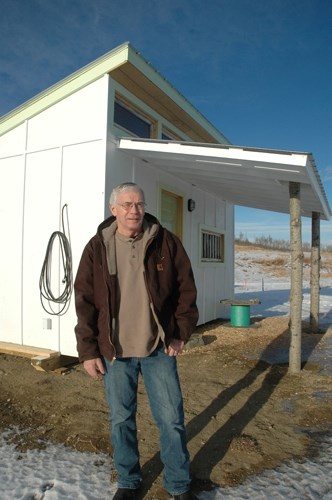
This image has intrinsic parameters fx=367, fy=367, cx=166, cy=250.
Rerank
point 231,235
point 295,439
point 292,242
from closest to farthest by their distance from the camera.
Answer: point 295,439
point 292,242
point 231,235

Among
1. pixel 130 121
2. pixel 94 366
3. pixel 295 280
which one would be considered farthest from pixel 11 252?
pixel 295 280

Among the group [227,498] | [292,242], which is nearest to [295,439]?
[227,498]

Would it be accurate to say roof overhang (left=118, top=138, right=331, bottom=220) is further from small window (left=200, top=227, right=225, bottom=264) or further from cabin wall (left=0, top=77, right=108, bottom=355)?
small window (left=200, top=227, right=225, bottom=264)

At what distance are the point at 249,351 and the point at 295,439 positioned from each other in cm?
309

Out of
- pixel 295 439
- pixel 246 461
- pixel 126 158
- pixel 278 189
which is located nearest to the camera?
pixel 246 461

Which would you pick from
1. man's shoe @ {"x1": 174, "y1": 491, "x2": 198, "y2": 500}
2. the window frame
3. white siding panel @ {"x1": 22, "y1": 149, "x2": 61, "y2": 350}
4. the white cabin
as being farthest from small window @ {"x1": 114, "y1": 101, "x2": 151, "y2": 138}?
man's shoe @ {"x1": 174, "y1": 491, "x2": 198, "y2": 500}

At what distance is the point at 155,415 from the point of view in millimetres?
2246

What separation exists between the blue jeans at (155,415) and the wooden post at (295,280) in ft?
10.6

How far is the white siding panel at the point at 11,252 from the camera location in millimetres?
5609

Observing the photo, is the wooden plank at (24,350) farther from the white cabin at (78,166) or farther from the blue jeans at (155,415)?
the blue jeans at (155,415)

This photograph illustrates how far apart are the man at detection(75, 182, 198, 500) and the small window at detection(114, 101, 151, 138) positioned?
3.73 metres

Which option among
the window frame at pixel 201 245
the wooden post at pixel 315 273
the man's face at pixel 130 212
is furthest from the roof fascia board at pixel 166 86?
the man's face at pixel 130 212

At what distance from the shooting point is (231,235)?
10.2 meters

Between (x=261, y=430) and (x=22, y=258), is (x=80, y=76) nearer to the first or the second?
(x=22, y=258)
